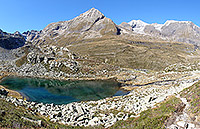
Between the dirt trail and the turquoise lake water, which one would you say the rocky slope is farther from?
the turquoise lake water

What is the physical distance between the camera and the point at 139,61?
→ 5694 inches

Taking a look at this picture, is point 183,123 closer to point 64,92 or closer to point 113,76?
point 64,92

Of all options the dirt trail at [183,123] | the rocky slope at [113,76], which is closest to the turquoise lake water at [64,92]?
the rocky slope at [113,76]

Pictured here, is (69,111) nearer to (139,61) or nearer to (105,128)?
(105,128)

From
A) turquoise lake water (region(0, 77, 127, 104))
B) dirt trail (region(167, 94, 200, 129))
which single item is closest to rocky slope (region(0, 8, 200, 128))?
dirt trail (region(167, 94, 200, 129))

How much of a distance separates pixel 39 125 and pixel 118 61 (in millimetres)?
133345

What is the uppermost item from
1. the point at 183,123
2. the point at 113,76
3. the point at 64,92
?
the point at 113,76

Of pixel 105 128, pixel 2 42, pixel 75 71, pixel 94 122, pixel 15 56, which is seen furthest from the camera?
pixel 2 42

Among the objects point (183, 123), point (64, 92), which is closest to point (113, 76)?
point (64, 92)

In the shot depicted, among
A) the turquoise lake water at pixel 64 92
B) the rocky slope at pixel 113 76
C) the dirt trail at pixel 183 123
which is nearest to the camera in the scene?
the dirt trail at pixel 183 123

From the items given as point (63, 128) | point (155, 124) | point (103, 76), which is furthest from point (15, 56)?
point (155, 124)

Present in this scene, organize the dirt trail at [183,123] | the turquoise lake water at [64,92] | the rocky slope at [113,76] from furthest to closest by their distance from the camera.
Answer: the turquoise lake water at [64,92], the rocky slope at [113,76], the dirt trail at [183,123]

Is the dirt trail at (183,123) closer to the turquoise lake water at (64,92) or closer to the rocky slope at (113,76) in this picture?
the rocky slope at (113,76)

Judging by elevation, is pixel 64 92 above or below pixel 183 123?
above
